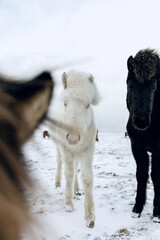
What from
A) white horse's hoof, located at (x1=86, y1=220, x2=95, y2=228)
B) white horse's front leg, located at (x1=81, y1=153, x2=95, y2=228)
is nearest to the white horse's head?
white horse's front leg, located at (x1=81, y1=153, x2=95, y2=228)

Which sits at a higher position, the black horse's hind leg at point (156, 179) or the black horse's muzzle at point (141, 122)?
the black horse's muzzle at point (141, 122)

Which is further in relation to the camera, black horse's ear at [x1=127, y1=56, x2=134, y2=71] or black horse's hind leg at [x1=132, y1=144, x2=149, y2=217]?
black horse's hind leg at [x1=132, y1=144, x2=149, y2=217]

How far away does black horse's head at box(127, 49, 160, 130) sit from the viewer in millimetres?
3479

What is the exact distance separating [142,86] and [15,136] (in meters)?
3.23

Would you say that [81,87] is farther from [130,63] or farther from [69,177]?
[69,177]

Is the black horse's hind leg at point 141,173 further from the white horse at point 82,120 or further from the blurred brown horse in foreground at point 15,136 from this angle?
the blurred brown horse in foreground at point 15,136

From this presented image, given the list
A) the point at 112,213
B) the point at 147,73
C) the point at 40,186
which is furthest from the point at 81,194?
the point at 40,186

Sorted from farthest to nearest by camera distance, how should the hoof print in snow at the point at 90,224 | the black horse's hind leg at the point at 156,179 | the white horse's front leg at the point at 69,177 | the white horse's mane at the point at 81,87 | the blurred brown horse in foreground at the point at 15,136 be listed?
the white horse's front leg at the point at 69,177, the black horse's hind leg at the point at 156,179, the hoof print in snow at the point at 90,224, the white horse's mane at the point at 81,87, the blurred brown horse in foreground at the point at 15,136

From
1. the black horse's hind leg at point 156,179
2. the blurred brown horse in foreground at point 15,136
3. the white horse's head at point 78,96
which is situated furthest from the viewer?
the black horse's hind leg at point 156,179

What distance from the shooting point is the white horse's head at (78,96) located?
3.35 metres

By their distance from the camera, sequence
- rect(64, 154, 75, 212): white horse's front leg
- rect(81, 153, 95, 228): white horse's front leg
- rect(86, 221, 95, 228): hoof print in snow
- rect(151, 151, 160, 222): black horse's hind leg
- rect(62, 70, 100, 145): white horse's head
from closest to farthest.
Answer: rect(62, 70, 100, 145): white horse's head → rect(86, 221, 95, 228): hoof print in snow → rect(81, 153, 95, 228): white horse's front leg → rect(151, 151, 160, 222): black horse's hind leg → rect(64, 154, 75, 212): white horse's front leg

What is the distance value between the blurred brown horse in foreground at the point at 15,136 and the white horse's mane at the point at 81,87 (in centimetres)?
294

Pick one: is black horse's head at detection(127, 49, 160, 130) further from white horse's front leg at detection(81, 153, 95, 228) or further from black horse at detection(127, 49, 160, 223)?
white horse's front leg at detection(81, 153, 95, 228)

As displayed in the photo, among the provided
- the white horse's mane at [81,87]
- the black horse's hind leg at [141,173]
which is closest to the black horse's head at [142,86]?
the white horse's mane at [81,87]
